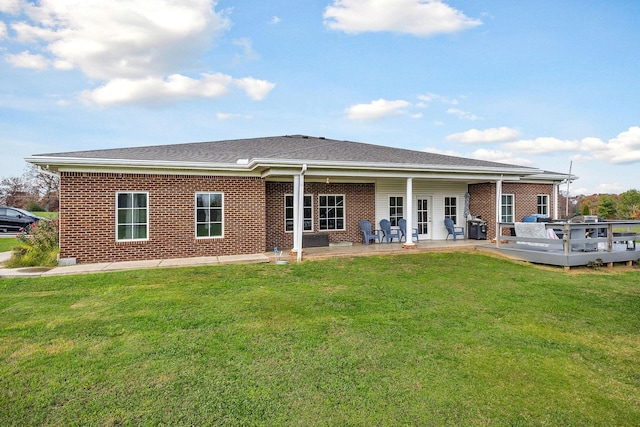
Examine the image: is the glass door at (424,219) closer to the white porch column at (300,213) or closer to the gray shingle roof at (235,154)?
the gray shingle roof at (235,154)

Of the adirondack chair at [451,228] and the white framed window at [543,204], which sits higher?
the white framed window at [543,204]

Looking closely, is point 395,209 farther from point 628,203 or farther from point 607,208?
point 628,203

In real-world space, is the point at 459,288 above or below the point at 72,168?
below

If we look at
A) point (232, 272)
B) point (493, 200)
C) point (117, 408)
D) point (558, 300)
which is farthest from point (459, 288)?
point (493, 200)

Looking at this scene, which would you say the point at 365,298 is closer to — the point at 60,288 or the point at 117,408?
the point at 117,408

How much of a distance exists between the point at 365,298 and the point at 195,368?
3530 mm

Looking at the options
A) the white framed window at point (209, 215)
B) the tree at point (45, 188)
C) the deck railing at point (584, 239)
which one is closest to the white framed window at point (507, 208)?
the deck railing at point (584, 239)

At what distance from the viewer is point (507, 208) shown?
15.1 metres

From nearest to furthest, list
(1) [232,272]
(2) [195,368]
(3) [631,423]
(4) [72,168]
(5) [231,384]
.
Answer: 1. (3) [631,423]
2. (5) [231,384]
3. (2) [195,368]
4. (1) [232,272]
5. (4) [72,168]

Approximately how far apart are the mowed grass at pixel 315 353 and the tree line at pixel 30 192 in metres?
35.7

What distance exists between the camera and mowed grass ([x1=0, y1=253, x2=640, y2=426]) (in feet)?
10.0

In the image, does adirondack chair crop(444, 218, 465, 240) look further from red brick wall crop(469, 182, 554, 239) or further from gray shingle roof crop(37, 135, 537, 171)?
gray shingle roof crop(37, 135, 537, 171)

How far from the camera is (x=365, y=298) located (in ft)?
21.5

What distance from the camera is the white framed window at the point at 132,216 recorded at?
32.3ft
